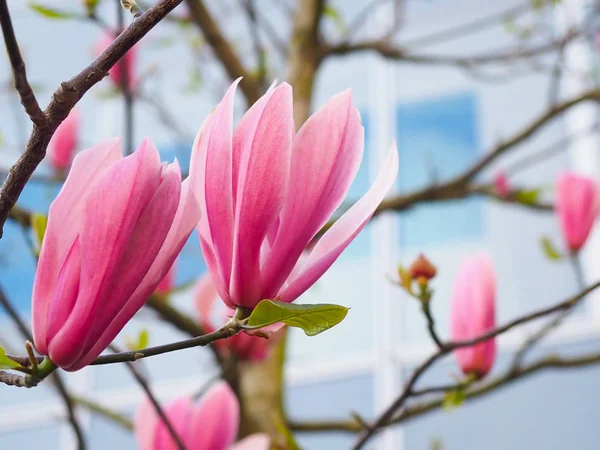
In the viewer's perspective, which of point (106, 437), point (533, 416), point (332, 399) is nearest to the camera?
point (533, 416)

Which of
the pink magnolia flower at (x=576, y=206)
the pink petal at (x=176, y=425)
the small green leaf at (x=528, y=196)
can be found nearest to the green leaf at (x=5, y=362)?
→ the pink petal at (x=176, y=425)

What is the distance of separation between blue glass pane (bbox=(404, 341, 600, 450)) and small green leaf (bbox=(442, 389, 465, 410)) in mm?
1763

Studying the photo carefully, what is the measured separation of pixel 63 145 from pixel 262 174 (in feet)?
2.56

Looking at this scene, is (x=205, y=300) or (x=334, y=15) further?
(x=334, y=15)

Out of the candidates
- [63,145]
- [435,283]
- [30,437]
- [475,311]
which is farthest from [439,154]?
[475,311]

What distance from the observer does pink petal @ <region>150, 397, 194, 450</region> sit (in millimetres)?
408

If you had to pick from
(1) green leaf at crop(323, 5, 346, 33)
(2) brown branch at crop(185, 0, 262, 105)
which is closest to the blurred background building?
(1) green leaf at crop(323, 5, 346, 33)

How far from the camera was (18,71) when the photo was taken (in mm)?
163

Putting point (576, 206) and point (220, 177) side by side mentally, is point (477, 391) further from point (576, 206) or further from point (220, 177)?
point (220, 177)

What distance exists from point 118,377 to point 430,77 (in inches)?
67.1

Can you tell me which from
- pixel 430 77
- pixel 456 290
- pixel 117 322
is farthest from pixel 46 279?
pixel 430 77

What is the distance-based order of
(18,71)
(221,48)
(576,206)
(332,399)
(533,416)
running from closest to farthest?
1. (18,71)
2. (576,206)
3. (221,48)
4. (533,416)
5. (332,399)

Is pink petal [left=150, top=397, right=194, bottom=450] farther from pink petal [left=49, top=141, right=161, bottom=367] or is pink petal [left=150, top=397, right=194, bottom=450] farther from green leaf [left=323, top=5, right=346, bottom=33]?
green leaf [left=323, top=5, right=346, bottom=33]

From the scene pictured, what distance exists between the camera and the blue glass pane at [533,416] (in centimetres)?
216
